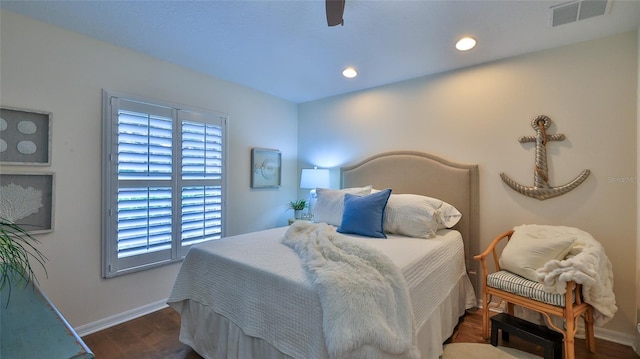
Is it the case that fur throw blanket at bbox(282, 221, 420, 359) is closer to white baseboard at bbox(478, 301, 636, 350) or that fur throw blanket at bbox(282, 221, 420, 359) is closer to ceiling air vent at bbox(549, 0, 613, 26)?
white baseboard at bbox(478, 301, 636, 350)

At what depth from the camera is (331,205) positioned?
295 cm

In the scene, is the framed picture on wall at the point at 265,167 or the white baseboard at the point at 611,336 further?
the framed picture on wall at the point at 265,167

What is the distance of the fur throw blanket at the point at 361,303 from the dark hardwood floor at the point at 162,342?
1.16m

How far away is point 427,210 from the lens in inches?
99.2

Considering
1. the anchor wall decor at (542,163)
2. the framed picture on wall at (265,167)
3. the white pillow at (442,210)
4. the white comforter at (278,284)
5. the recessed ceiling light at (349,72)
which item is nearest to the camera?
the white comforter at (278,284)

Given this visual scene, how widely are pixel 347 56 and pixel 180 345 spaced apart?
9.31 ft

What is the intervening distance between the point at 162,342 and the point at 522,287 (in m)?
2.72

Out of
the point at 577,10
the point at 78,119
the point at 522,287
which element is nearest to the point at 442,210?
the point at 522,287

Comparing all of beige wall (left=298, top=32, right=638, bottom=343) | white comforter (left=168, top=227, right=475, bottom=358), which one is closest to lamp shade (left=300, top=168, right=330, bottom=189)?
beige wall (left=298, top=32, right=638, bottom=343)

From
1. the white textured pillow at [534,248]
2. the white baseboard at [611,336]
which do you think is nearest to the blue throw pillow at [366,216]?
the white textured pillow at [534,248]

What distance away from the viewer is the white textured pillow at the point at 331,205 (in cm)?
288

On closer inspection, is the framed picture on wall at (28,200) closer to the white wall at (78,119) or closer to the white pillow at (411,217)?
the white wall at (78,119)

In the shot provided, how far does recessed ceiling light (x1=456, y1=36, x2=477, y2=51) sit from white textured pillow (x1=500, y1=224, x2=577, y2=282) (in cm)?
160

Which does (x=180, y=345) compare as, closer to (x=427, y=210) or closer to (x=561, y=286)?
(x=427, y=210)
